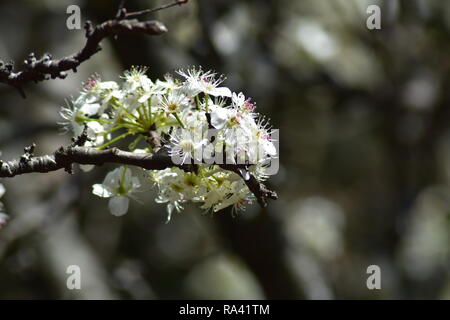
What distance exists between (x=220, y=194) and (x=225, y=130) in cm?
21

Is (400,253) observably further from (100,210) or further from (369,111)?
(100,210)

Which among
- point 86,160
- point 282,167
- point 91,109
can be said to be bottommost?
point 86,160

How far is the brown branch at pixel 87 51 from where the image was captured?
1649 millimetres

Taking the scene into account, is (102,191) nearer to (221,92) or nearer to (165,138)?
(165,138)

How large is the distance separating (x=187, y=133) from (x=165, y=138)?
0.19 meters

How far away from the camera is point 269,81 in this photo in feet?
15.8

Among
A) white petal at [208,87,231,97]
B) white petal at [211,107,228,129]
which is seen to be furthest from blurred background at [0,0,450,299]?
white petal at [211,107,228,129]

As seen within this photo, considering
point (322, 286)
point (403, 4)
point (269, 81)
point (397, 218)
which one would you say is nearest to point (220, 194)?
point (322, 286)

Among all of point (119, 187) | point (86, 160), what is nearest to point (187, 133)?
point (86, 160)

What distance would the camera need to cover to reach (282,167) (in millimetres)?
4395

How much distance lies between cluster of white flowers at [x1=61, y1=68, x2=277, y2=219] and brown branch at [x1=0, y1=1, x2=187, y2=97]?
24 centimetres

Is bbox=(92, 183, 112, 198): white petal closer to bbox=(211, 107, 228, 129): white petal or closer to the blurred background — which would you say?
bbox=(211, 107, 228, 129): white petal

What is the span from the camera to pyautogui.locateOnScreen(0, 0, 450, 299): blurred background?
4395 millimetres

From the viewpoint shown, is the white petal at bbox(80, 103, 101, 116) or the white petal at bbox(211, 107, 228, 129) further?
the white petal at bbox(80, 103, 101, 116)
